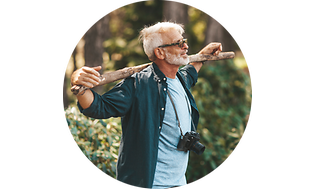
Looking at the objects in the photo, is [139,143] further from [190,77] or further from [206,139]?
[206,139]

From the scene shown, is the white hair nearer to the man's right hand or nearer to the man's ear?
the man's ear

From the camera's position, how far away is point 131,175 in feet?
7.36

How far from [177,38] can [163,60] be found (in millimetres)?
230

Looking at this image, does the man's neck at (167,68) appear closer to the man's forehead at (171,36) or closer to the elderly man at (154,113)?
the elderly man at (154,113)

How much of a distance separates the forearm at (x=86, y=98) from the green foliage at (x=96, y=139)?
4.02 ft

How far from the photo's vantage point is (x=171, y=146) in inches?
92.0

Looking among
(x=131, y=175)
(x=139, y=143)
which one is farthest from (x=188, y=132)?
(x=131, y=175)

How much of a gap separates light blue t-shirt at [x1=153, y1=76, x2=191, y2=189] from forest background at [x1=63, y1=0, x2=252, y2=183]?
93 cm

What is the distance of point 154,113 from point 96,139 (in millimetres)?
1340

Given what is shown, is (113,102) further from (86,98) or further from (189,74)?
(189,74)

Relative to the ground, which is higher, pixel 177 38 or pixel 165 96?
pixel 177 38

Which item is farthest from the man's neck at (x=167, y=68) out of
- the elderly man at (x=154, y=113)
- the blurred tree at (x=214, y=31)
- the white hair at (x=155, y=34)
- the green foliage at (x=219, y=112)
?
the blurred tree at (x=214, y=31)

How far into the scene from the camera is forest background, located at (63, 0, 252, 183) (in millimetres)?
3330

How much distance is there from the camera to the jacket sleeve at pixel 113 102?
6.45 feet
